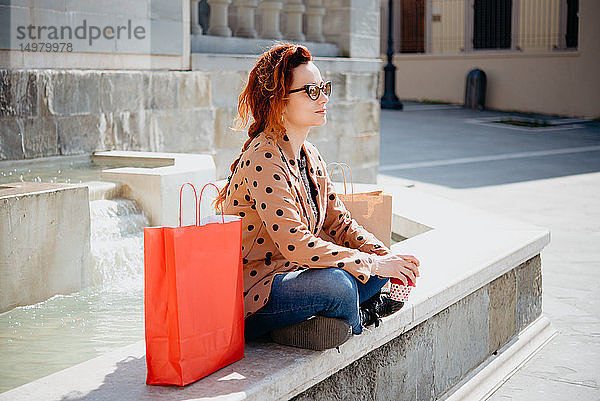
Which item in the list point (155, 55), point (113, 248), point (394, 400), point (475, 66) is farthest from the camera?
point (475, 66)

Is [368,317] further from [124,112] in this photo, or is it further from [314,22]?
[314,22]

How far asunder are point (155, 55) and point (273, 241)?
4667 millimetres

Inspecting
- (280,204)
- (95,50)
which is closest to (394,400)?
(280,204)

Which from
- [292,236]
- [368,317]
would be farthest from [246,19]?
[292,236]

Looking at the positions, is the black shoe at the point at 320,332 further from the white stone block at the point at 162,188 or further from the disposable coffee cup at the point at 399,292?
the white stone block at the point at 162,188

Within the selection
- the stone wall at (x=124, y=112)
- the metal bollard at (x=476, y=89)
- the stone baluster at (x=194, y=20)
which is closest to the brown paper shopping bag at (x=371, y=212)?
the stone wall at (x=124, y=112)

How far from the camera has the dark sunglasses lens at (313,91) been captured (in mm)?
2979

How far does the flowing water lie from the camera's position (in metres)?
3.41

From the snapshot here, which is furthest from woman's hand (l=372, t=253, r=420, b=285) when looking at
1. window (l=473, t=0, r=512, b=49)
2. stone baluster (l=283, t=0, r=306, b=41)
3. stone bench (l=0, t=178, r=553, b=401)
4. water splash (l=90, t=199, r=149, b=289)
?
window (l=473, t=0, r=512, b=49)

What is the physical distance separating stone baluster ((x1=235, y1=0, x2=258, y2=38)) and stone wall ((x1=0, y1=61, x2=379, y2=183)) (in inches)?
22.6

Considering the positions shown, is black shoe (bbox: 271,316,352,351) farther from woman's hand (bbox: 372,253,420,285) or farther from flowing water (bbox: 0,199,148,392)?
flowing water (bbox: 0,199,148,392)

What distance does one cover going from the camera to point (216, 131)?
777 centimetres

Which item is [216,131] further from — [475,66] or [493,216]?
[475,66]

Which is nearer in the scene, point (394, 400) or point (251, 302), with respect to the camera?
point (251, 302)
